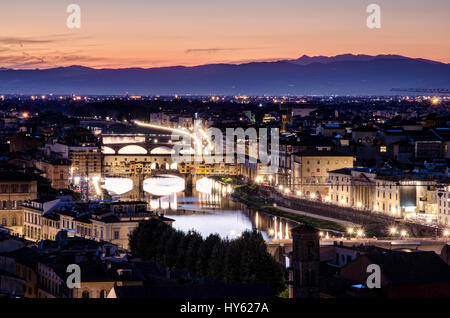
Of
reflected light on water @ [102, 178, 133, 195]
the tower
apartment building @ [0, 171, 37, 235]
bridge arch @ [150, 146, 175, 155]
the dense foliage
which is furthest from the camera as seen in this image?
bridge arch @ [150, 146, 175, 155]

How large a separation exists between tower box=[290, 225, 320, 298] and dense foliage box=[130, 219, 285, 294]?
3.01 ft

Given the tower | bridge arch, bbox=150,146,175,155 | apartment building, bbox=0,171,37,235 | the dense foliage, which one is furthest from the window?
bridge arch, bbox=150,146,175,155

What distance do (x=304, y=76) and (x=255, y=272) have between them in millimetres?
80489

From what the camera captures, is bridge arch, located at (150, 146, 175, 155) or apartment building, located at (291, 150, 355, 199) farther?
bridge arch, located at (150, 146, 175, 155)

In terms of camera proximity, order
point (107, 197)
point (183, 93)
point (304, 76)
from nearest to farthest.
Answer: point (107, 197) → point (304, 76) → point (183, 93)

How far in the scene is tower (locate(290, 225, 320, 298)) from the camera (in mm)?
6148

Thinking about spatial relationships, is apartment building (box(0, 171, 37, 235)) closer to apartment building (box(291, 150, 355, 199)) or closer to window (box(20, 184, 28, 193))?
window (box(20, 184, 28, 193))

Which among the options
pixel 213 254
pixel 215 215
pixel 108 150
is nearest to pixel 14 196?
pixel 215 215

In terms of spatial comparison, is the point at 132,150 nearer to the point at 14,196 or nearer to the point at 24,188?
the point at 24,188

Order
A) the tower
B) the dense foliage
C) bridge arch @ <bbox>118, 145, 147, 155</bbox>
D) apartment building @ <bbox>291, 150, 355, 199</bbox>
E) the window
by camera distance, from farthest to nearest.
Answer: bridge arch @ <bbox>118, 145, 147, 155</bbox> → apartment building @ <bbox>291, 150, 355, 199</bbox> → the window → the dense foliage → the tower

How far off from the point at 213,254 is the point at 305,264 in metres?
2.01

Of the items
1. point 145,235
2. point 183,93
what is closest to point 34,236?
point 145,235
